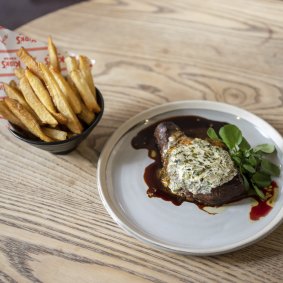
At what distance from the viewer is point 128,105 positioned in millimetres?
2225

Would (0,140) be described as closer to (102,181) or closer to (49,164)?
(49,164)

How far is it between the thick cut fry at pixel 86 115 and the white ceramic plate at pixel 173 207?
0.15 metres

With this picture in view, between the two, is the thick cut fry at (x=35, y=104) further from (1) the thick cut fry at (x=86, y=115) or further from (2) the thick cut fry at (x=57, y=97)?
(1) the thick cut fry at (x=86, y=115)

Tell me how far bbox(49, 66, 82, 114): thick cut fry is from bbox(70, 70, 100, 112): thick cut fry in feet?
0.12

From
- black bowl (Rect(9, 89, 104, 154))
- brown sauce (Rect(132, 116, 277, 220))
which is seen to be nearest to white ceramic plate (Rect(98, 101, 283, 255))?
brown sauce (Rect(132, 116, 277, 220))

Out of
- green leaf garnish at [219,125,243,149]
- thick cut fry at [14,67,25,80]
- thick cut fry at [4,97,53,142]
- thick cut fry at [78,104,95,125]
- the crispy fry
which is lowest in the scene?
green leaf garnish at [219,125,243,149]

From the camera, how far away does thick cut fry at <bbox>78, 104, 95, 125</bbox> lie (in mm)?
1862

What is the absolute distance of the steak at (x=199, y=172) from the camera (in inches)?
63.6

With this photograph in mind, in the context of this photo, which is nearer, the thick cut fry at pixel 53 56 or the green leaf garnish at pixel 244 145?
the green leaf garnish at pixel 244 145

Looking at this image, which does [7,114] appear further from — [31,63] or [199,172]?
[199,172]

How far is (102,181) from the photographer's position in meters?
1.80

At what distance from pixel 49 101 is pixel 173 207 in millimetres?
689

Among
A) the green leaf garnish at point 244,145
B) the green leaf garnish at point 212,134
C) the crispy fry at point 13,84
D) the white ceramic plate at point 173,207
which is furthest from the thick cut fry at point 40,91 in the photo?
the green leaf garnish at point 244,145

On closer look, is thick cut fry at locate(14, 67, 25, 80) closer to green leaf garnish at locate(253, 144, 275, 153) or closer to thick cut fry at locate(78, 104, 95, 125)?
thick cut fry at locate(78, 104, 95, 125)
